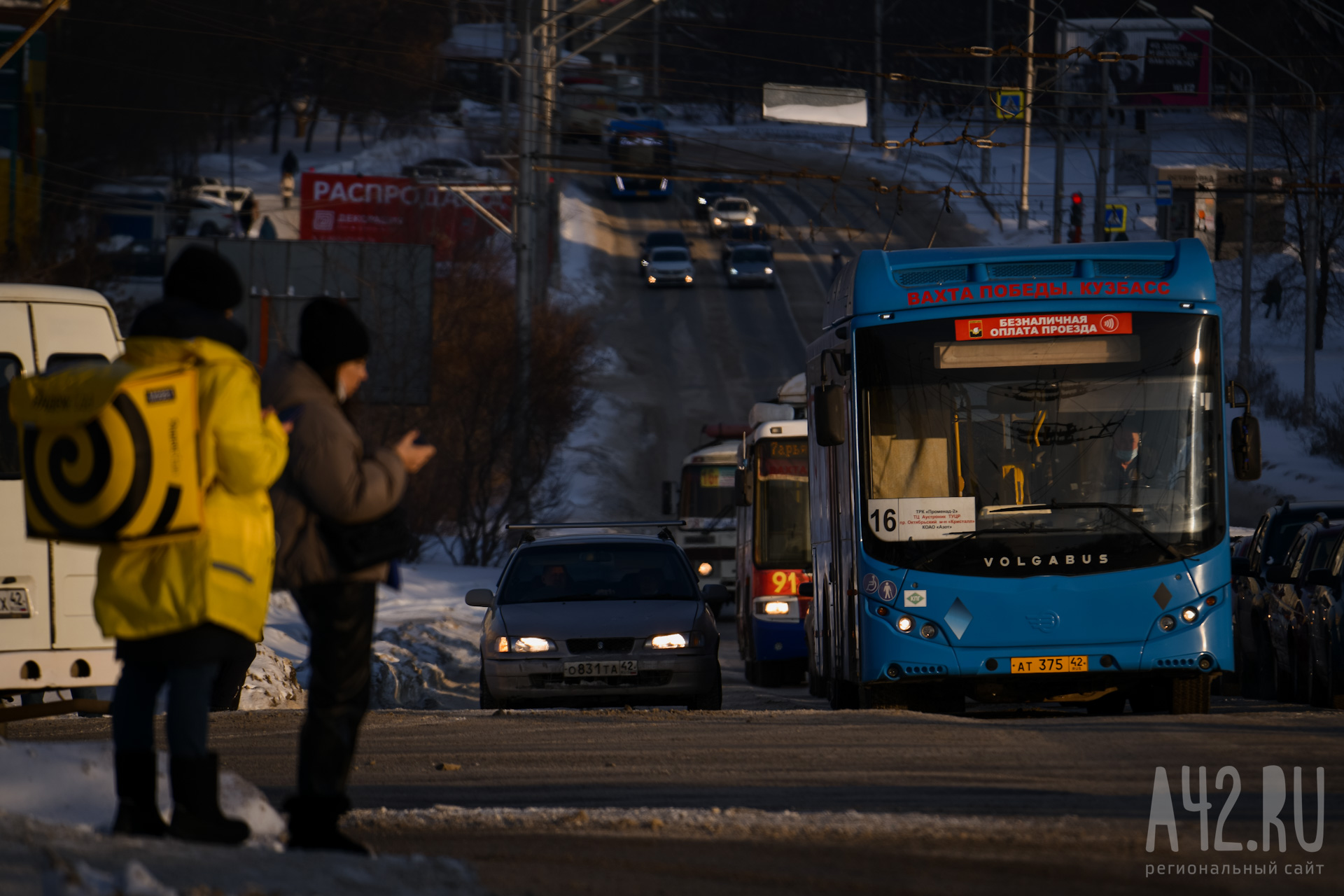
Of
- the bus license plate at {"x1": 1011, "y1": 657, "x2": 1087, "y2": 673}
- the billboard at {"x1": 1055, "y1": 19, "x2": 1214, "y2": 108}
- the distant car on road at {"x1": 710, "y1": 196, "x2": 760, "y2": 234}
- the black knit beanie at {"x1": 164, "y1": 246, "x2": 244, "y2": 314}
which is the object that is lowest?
the bus license plate at {"x1": 1011, "y1": 657, "x2": 1087, "y2": 673}

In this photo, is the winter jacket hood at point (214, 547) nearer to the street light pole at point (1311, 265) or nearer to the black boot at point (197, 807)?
the black boot at point (197, 807)

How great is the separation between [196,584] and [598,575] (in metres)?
10.0

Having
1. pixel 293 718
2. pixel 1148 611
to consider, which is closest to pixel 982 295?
pixel 1148 611

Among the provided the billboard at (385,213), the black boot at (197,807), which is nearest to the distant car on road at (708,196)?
the billboard at (385,213)

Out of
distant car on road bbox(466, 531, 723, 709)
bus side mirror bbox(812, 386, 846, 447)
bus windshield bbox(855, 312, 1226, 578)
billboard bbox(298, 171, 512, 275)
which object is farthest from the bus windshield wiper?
billboard bbox(298, 171, 512, 275)

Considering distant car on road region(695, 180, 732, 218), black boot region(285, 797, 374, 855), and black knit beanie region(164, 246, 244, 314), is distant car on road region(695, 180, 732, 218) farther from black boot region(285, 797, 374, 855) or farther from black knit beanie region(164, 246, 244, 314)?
black boot region(285, 797, 374, 855)

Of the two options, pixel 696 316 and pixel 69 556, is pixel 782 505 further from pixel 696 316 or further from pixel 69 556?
pixel 696 316

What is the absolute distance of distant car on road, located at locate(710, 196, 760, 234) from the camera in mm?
70688

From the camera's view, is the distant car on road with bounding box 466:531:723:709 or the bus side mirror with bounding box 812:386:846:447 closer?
the bus side mirror with bounding box 812:386:846:447

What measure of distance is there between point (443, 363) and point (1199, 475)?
3134 cm

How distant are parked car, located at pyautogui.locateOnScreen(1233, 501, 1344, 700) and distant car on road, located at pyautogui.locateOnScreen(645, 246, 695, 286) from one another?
45.8 m

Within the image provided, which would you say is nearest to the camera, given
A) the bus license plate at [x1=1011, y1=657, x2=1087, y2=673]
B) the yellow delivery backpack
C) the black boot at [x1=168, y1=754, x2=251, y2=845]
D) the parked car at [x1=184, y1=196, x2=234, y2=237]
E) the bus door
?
the yellow delivery backpack

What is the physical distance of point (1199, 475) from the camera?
1175 cm

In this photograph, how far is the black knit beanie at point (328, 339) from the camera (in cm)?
534
